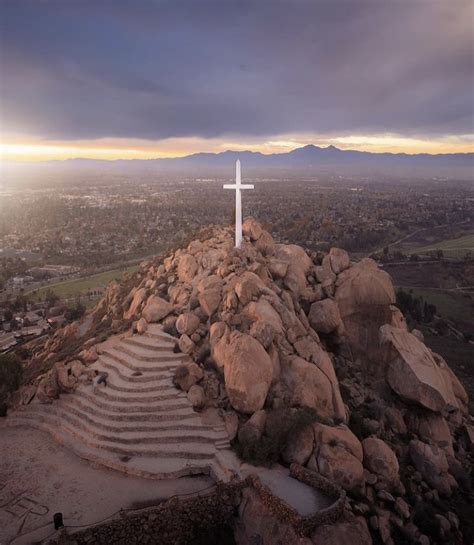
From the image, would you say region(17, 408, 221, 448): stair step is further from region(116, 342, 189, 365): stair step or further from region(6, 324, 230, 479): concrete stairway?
region(116, 342, 189, 365): stair step

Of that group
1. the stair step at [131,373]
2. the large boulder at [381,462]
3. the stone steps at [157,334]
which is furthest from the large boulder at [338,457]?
the stone steps at [157,334]

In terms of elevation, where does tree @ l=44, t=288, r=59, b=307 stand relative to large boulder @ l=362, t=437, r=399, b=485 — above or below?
below

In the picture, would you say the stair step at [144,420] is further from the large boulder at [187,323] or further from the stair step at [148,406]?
the large boulder at [187,323]

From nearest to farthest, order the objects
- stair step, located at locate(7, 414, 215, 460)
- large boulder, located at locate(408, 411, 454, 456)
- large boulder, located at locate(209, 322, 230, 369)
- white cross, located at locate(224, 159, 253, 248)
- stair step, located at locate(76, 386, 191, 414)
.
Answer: stair step, located at locate(7, 414, 215, 460)
stair step, located at locate(76, 386, 191, 414)
large boulder, located at locate(209, 322, 230, 369)
large boulder, located at locate(408, 411, 454, 456)
white cross, located at locate(224, 159, 253, 248)

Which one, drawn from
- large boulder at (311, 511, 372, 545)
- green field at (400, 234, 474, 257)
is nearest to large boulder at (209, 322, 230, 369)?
large boulder at (311, 511, 372, 545)

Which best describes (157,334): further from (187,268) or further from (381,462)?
(381,462)

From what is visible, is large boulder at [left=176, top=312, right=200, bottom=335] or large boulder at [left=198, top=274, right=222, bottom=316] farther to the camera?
large boulder at [left=198, top=274, right=222, bottom=316]

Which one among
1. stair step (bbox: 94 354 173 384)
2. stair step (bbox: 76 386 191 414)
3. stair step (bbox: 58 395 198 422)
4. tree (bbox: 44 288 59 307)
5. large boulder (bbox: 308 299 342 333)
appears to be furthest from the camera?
tree (bbox: 44 288 59 307)
